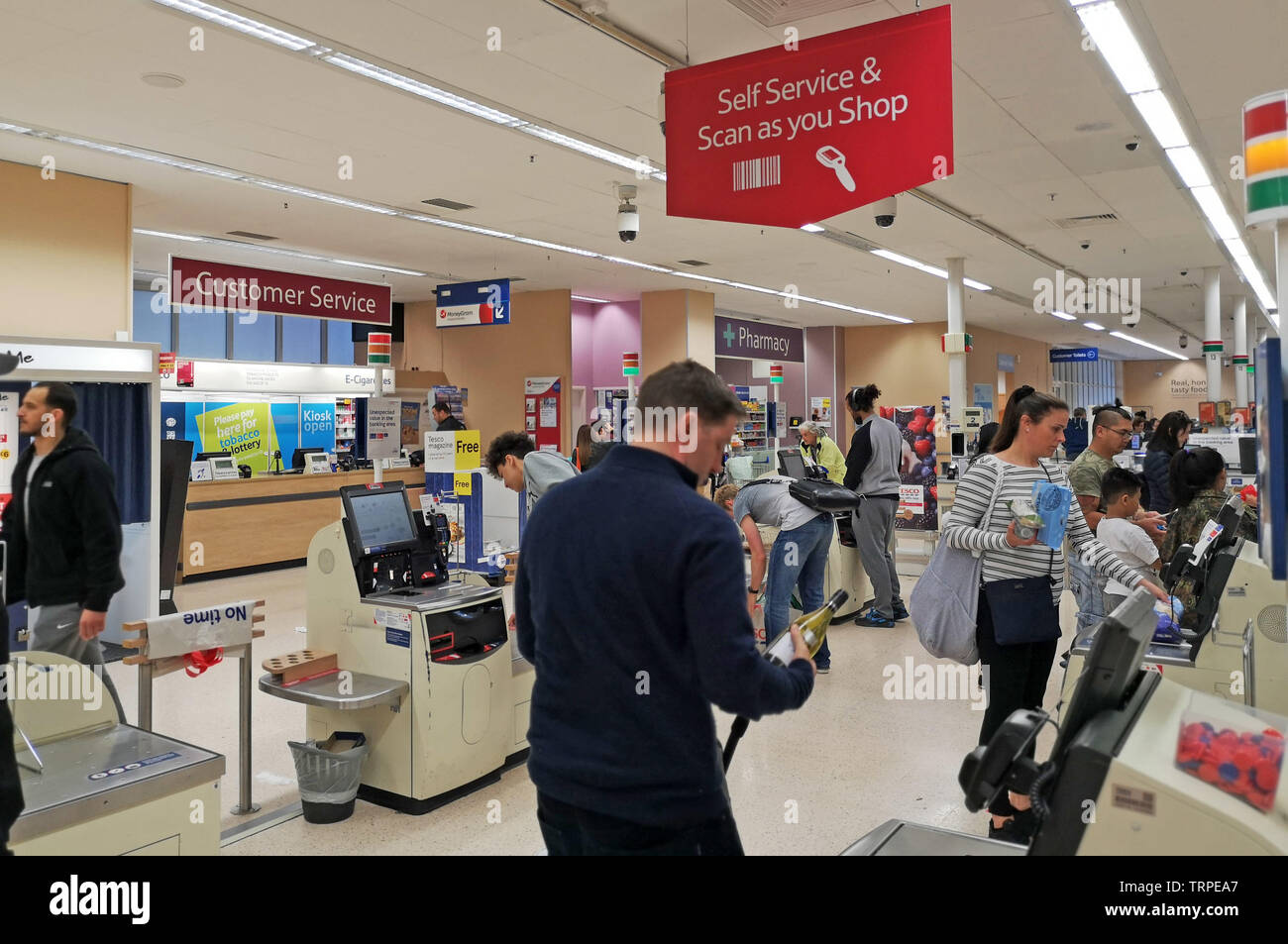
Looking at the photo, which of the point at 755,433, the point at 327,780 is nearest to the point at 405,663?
the point at 327,780

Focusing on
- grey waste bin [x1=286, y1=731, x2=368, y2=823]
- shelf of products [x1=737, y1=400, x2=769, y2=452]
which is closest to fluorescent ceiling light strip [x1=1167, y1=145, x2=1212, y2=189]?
grey waste bin [x1=286, y1=731, x2=368, y2=823]

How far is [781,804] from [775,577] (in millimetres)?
1870

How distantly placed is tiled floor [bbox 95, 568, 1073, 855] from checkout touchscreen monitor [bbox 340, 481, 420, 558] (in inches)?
43.5

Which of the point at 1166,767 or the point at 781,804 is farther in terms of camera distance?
the point at 781,804

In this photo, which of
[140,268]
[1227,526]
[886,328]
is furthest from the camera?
[886,328]

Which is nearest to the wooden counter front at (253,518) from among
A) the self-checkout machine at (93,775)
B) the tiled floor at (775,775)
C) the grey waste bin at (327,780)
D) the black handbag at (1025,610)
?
the tiled floor at (775,775)

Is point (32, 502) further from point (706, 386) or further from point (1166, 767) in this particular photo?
point (1166, 767)

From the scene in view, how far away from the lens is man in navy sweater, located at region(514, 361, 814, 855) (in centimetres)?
162

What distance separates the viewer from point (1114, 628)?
1445mm

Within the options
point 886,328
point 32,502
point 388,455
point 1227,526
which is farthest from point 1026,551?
point 886,328

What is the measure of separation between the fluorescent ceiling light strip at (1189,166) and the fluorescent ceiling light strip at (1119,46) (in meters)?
1.74

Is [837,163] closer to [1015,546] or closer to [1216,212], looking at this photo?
[1015,546]

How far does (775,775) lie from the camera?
427cm
